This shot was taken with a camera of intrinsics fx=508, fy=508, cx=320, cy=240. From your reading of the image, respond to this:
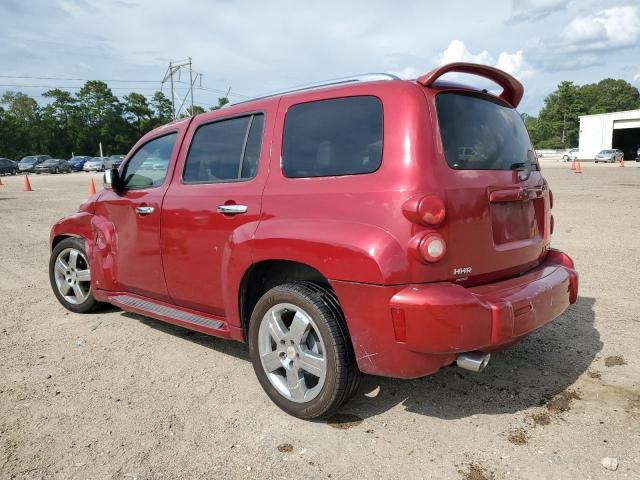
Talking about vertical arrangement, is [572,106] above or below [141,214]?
above

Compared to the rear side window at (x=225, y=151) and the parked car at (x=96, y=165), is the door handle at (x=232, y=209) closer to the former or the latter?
the rear side window at (x=225, y=151)

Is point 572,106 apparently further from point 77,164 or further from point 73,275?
point 73,275

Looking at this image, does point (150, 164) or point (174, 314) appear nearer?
point (174, 314)

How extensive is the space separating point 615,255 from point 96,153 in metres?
79.5

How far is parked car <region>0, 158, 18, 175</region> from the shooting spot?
4288cm

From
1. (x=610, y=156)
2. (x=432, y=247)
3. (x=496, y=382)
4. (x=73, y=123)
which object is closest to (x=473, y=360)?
(x=432, y=247)

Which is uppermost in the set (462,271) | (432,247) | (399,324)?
(432,247)

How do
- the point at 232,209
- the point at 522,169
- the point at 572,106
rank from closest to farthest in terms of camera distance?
1. the point at 522,169
2. the point at 232,209
3. the point at 572,106

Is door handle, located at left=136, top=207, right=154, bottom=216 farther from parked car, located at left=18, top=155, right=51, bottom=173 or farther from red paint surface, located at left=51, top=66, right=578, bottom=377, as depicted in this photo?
parked car, located at left=18, top=155, right=51, bottom=173

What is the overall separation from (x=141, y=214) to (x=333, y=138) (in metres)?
1.93

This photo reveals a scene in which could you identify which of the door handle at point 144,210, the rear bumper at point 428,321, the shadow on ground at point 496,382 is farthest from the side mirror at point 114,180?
the rear bumper at point 428,321

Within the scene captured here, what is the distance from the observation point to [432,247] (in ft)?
8.27

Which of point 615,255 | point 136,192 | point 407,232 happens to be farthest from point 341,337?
point 615,255

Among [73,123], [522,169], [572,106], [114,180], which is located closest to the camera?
[522,169]
